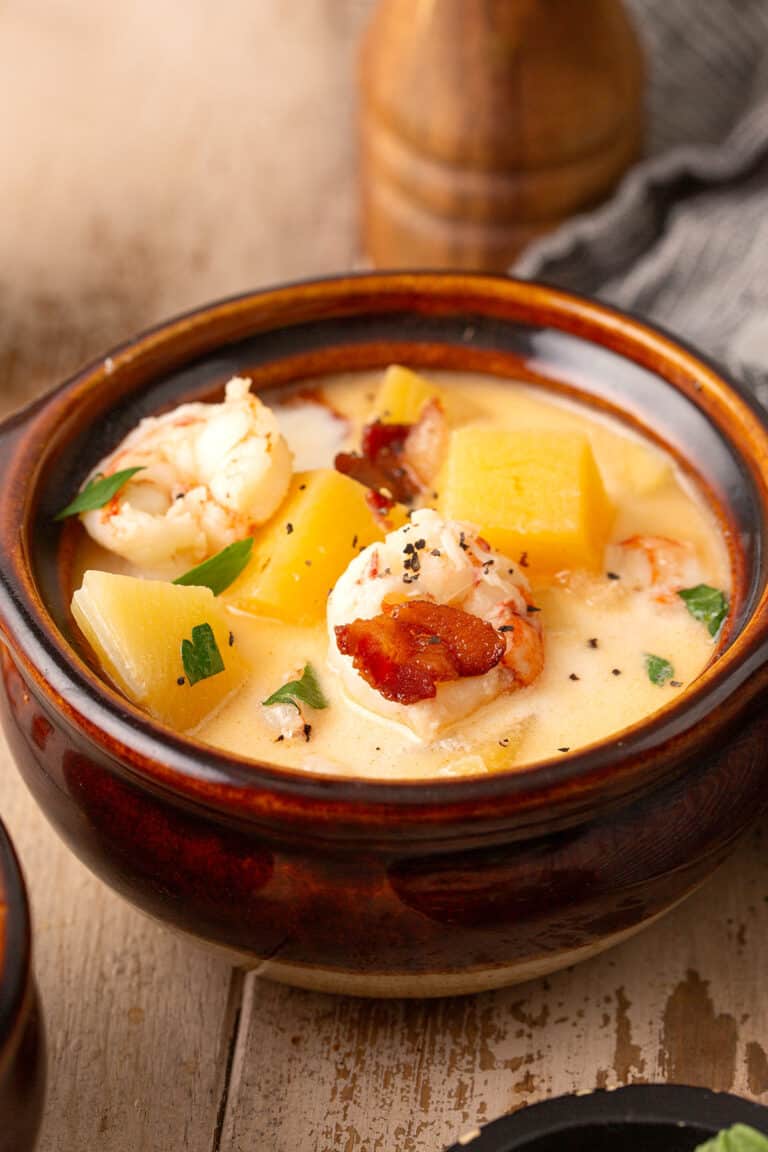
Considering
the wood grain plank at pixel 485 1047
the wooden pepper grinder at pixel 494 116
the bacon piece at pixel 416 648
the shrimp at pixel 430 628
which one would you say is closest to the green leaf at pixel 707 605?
the shrimp at pixel 430 628

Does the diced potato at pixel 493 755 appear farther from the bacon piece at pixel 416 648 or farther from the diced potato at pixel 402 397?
the diced potato at pixel 402 397

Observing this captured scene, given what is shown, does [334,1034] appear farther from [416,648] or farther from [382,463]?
[382,463]

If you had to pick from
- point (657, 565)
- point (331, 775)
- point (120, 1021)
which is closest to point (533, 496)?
point (657, 565)

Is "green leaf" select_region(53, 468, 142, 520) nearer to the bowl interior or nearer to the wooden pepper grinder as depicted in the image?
the bowl interior

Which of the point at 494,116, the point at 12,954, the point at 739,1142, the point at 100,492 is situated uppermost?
the point at 494,116

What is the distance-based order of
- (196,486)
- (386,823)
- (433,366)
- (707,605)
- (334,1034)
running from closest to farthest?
1. (386,823)
2. (334,1034)
3. (707,605)
4. (196,486)
5. (433,366)
